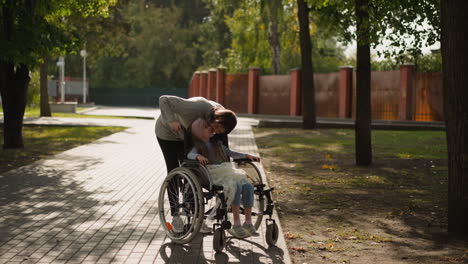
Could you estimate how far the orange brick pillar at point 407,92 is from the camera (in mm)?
27625

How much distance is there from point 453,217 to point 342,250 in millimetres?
1366

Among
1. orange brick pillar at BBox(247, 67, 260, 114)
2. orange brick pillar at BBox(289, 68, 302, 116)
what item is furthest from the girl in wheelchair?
orange brick pillar at BBox(247, 67, 260, 114)

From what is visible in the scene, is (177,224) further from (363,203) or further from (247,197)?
(363,203)

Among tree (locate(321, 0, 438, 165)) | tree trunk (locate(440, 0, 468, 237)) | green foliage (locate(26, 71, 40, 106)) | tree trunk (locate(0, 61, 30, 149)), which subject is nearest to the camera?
tree trunk (locate(440, 0, 468, 237))

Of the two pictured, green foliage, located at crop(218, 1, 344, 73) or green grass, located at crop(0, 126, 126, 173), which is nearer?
green grass, located at crop(0, 126, 126, 173)

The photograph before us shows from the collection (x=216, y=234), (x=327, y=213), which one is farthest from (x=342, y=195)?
(x=216, y=234)

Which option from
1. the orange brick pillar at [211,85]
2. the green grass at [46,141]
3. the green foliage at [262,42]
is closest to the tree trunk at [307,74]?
the green grass at [46,141]

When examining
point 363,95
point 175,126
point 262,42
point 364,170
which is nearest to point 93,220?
point 175,126

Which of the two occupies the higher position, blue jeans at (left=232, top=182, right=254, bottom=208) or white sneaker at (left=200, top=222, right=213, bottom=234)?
blue jeans at (left=232, top=182, right=254, bottom=208)

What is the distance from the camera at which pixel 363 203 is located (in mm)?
8930

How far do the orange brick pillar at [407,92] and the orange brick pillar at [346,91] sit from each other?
320 centimetres

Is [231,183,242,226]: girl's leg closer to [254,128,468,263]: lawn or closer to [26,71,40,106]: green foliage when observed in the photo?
[254,128,468,263]: lawn

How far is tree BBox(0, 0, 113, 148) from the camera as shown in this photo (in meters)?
13.5

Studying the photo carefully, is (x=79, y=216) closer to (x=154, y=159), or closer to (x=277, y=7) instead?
(x=154, y=159)
